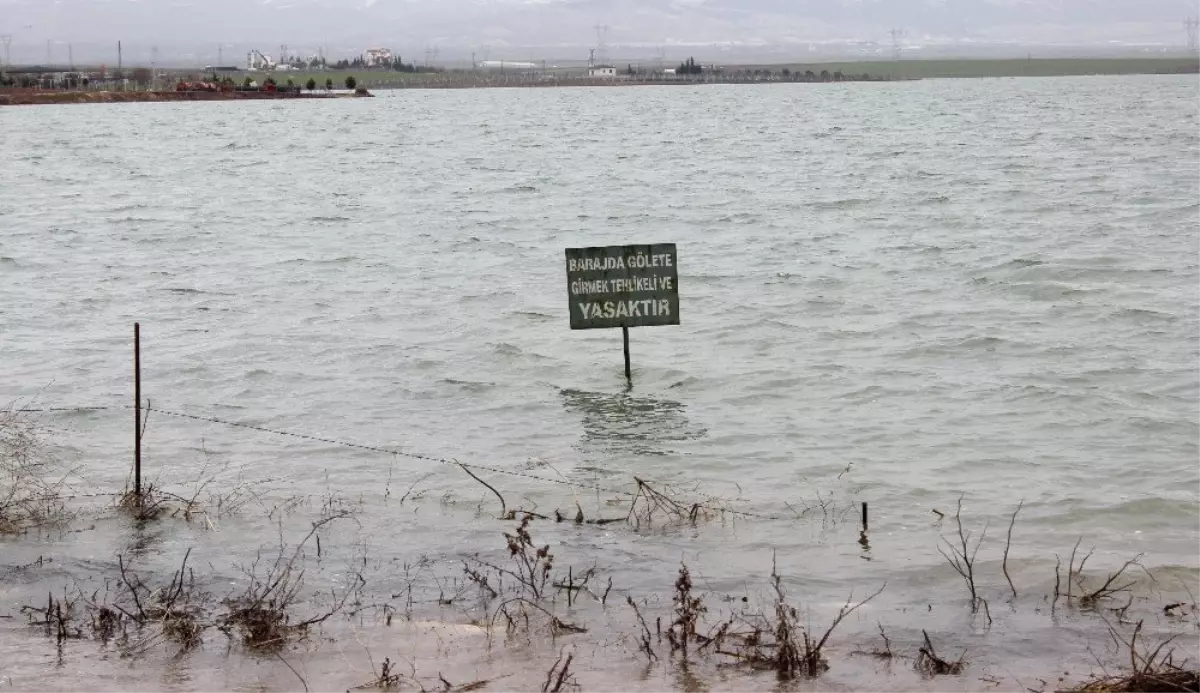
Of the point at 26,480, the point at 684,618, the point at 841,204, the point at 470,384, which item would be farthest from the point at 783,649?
the point at 841,204

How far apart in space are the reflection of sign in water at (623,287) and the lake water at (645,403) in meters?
0.99

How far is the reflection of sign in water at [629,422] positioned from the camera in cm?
1253

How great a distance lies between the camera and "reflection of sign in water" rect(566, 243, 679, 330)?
12859 millimetres

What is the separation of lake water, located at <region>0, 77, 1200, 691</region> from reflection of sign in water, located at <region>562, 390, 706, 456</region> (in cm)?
5

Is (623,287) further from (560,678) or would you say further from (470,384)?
(560,678)

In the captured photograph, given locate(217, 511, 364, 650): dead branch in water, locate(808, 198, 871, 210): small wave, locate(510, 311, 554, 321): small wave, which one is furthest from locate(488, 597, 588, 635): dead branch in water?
locate(808, 198, 871, 210): small wave

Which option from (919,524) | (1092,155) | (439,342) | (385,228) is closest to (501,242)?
(385,228)

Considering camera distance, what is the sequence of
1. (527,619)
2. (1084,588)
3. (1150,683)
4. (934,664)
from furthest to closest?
(1084,588), (527,619), (934,664), (1150,683)

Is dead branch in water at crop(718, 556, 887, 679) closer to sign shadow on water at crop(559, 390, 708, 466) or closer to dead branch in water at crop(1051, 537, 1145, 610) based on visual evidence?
dead branch in water at crop(1051, 537, 1145, 610)

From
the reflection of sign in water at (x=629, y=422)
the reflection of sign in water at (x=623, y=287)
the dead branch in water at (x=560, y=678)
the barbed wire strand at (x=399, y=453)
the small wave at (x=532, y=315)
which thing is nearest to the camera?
the dead branch in water at (x=560, y=678)

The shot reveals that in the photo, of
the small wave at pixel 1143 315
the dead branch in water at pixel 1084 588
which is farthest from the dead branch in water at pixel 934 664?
the small wave at pixel 1143 315

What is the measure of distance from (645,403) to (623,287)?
1627 millimetres

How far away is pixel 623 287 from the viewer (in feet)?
42.5

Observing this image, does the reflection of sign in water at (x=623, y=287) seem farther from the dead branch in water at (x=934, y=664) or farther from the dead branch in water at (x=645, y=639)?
the dead branch in water at (x=934, y=664)
